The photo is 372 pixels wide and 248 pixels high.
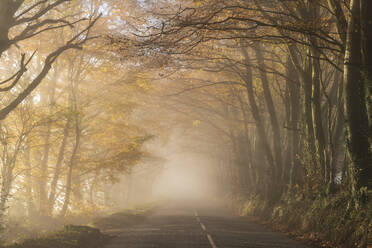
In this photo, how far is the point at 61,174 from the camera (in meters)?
18.0

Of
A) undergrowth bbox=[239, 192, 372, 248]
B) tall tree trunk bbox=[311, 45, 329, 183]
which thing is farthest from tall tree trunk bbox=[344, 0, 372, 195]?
tall tree trunk bbox=[311, 45, 329, 183]

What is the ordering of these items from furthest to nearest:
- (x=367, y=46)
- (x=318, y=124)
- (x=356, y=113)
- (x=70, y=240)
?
(x=318, y=124) → (x=70, y=240) → (x=356, y=113) → (x=367, y=46)

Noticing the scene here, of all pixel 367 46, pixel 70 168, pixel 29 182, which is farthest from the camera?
pixel 70 168

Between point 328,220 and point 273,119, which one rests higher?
point 273,119

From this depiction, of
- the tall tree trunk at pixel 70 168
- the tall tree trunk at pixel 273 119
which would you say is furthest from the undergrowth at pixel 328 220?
the tall tree trunk at pixel 70 168

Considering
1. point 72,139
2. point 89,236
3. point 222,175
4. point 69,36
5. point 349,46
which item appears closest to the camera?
point 349,46

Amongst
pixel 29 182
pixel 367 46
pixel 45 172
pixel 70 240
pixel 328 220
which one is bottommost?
pixel 70 240

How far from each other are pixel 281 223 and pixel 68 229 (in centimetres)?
865

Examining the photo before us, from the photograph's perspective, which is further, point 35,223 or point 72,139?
point 72,139

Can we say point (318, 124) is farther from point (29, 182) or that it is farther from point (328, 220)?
point (29, 182)

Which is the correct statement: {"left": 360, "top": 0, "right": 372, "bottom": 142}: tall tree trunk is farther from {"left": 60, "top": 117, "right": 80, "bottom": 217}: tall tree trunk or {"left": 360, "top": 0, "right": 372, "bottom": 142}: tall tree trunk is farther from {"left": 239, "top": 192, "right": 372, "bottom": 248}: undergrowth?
{"left": 60, "top": 117, "right": 80, "bottom": 217}: tall tree trunk

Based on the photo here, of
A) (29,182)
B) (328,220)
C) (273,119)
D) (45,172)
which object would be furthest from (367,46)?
(29,182)

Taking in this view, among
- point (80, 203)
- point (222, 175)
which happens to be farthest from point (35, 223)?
point (222, 175)

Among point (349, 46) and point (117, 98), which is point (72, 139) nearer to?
point (117, 98)
